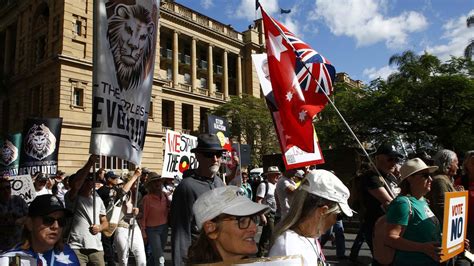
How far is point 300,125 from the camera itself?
5754 mm

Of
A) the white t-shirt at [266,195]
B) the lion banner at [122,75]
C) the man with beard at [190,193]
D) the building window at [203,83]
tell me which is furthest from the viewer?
the building window at [203,83]

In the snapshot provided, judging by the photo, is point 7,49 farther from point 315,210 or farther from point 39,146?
point 315,210

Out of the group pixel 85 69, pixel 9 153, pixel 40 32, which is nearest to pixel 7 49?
pixel 40 32

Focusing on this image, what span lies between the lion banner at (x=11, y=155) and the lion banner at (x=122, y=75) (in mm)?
9847

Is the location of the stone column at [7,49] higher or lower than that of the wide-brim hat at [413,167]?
higher

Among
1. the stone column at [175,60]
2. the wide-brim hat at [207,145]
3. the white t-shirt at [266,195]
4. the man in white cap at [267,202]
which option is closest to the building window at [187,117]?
the stone column at [175,60]

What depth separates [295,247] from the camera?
2027mm

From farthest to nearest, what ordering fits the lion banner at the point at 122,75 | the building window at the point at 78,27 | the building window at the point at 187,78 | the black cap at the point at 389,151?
the building window at the point at 187,78 → the building window at the point at 78,27 → the black cap at the point at 389,151 → the lion banner at the point at 122,75

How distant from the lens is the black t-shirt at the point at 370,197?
446 cm

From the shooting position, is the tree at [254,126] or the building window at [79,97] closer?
the building window at [79,97]

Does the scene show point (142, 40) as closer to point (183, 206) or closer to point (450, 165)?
point (183, 206)

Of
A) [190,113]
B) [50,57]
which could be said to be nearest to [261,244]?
[50,57]

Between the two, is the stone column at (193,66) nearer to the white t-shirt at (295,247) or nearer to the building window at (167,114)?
the building window at (167,114)

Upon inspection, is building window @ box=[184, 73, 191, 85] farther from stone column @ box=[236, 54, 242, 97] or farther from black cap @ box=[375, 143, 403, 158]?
black cap @ box=[375, 143, 403, 158]
